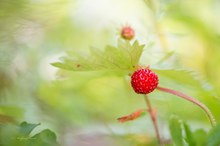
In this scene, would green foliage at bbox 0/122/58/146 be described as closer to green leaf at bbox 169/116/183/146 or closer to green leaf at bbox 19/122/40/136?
green leaf at bbox 19/122/40/136

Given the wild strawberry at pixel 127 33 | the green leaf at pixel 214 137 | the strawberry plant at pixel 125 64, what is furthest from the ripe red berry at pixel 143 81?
the wild strawberry at pixel 127 33

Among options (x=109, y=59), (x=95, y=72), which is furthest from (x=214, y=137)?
(x=95, y=72)

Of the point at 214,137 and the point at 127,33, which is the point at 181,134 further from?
the point at 127,33

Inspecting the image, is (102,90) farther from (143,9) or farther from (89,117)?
(143,9)

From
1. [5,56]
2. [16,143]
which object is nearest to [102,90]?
[5,56]

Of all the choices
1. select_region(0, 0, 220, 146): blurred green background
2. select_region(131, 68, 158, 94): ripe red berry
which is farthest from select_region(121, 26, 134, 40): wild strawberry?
select_region(131, 68, 158, 94): ripe red berry
